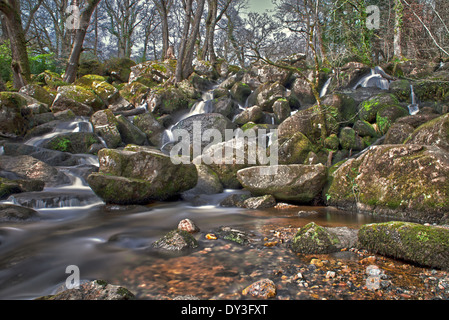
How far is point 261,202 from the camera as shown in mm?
6359

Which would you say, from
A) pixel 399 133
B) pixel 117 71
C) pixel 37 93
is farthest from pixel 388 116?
pixel 117 71

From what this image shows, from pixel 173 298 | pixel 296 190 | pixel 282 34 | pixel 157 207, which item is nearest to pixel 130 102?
pixel 157 207

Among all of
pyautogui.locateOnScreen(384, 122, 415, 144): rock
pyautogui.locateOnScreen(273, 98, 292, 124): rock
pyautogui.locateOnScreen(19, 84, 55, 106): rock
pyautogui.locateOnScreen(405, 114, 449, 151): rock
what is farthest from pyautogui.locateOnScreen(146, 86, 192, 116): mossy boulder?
pyautogui.locateOnScreen(405, 114, 449, 151): rock

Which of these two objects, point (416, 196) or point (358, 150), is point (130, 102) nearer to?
point (358, 150)

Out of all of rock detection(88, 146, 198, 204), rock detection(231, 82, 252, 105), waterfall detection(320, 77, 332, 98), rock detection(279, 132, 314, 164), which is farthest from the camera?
rock detection(231, 82, 252, 105)

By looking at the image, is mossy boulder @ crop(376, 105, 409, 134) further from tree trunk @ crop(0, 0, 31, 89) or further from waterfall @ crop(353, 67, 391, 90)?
tree trunk @ crop(0, 0, 31, 89)

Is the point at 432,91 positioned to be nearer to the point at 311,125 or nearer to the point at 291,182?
the point at 311,125

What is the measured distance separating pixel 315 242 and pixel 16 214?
5.06m

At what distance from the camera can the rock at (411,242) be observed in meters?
2.86

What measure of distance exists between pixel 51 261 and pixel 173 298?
1992 millimetres

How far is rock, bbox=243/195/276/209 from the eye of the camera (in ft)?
20.7

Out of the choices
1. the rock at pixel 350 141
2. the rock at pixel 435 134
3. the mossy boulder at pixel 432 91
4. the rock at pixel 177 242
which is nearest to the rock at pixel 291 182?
the rock at pixel 435 134

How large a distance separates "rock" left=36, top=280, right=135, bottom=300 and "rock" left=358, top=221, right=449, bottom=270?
269cm

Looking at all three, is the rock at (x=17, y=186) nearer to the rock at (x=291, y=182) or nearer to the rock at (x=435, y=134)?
the rock at (x=291, y=182)
